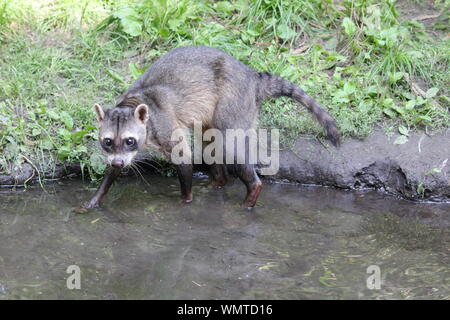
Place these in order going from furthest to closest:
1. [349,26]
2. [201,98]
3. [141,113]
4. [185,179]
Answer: [349,26] < [201,98] < [185,179] < [141,113]

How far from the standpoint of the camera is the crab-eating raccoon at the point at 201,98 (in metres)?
6.71

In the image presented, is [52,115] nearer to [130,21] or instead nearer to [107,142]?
[107,142]

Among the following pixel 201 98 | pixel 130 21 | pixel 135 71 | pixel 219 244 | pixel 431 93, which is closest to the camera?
pixel 219 244

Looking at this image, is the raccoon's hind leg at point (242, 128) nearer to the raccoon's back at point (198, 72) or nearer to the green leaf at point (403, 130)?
the raccoon's back at point (198, 72)

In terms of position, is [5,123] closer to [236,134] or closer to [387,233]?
[236,134]

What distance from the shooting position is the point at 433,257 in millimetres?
5770

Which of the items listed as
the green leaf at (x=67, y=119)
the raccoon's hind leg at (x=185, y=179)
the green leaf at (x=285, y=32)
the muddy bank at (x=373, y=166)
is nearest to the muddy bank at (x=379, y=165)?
the muddy bank at (x=373, y=166)

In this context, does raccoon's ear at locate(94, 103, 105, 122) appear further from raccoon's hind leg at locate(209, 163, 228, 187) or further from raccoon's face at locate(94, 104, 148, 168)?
raccoon's hind leg at locate(209, 163, 228, 187)

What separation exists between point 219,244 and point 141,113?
4.88 ft

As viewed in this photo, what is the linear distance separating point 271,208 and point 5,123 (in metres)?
3.02

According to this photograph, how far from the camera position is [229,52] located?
8.26 meters

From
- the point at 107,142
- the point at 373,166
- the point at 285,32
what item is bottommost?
the point at 373,166

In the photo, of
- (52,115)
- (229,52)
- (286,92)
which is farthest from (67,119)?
(286,92)

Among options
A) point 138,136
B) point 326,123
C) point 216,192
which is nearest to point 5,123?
point 138,136
